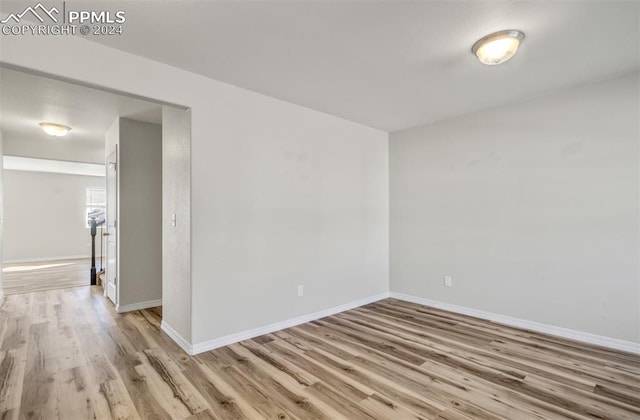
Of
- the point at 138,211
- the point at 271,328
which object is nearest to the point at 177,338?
the point at 271,328

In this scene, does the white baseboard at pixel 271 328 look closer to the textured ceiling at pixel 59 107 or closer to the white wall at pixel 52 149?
the textured ceiling at pixel 59 107

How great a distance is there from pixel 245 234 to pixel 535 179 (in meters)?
3.18

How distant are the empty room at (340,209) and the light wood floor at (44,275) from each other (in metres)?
0.56

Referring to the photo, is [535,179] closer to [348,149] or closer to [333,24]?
[348,149]

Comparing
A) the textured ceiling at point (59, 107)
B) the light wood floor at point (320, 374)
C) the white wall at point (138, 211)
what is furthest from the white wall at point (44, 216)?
the light wood floor at point (320, 374)

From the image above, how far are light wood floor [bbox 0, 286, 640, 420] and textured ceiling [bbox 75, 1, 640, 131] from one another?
2533 mm

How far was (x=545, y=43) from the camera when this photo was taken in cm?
222

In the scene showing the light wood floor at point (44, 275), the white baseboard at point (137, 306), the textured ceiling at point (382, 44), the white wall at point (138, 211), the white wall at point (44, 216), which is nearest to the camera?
the textured ceiling at point (382, 44)

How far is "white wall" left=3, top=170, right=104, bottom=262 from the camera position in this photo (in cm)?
770

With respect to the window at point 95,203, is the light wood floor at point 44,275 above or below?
below

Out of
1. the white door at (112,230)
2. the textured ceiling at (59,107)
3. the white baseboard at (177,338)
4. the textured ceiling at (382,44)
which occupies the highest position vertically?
the textured ceiling at (59,107)

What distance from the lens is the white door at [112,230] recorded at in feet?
13.5

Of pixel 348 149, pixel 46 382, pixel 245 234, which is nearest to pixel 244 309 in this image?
pixel 245 234

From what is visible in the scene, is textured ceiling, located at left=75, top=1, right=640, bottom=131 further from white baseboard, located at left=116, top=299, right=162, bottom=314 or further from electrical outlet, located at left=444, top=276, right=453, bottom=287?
white baseboard, located at left=116, top=299, right=162, bottom=314
